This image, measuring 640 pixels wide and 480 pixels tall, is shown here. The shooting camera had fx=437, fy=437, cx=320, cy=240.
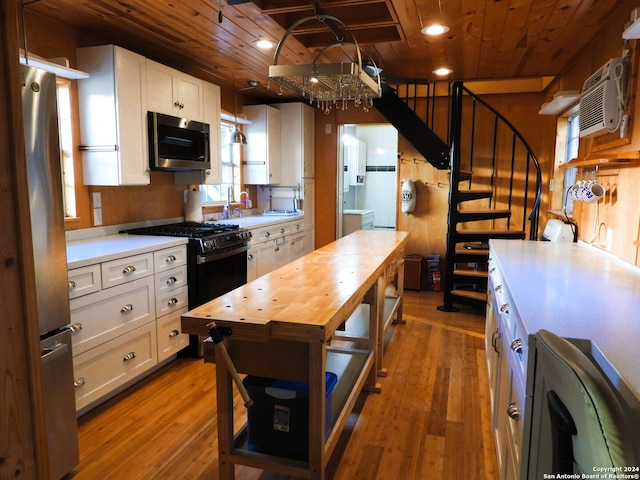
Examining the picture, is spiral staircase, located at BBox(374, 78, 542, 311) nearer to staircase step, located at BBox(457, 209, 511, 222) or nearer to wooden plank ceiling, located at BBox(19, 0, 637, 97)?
staircase step, located at BBox(457, 209, 511, 222)

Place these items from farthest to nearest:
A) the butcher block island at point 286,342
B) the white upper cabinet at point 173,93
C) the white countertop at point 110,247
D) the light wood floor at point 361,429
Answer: the white upper cabinet at point 173,93, the white countertop at point 110,247, the light wood floor at point 361,429, the butcher block island at point 286,342

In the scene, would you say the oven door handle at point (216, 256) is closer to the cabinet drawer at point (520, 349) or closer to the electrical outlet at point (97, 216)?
the electrical outlet at point (97, 216)

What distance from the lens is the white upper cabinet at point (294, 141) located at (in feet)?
18.3

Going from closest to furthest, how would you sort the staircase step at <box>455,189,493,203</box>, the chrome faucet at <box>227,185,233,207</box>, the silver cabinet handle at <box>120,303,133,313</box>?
the silver cabinet handle at <box>120,303,133,313</box>
the staircase step at <box>455,189,493,203</box>
the chrome faucet at <box>227,185,233,207</box>

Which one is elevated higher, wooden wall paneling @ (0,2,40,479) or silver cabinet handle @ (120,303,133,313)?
wooden wall paneling @ (0,2,40,479)

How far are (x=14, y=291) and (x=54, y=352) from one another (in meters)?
1.16

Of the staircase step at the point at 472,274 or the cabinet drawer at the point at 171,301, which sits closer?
the cabinet drawer at the point at 171,301

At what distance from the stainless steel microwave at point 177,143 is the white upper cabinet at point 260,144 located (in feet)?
4.32

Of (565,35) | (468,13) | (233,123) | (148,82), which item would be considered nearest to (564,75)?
(565,35)

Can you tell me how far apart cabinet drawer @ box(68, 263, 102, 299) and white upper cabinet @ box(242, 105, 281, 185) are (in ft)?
10.2

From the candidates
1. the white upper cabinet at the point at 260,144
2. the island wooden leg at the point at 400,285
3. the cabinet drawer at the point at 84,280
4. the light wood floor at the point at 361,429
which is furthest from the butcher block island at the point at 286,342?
the white upper cabinet at the point at 260,144

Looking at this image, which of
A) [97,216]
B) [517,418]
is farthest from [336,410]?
[97,216]

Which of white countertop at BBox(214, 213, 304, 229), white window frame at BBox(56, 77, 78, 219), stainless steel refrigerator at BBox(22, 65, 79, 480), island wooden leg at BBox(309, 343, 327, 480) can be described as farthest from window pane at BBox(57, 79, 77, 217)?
island wooden leg at BBox(309, 343, 327, 480)

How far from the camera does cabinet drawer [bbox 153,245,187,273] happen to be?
2959 mm
